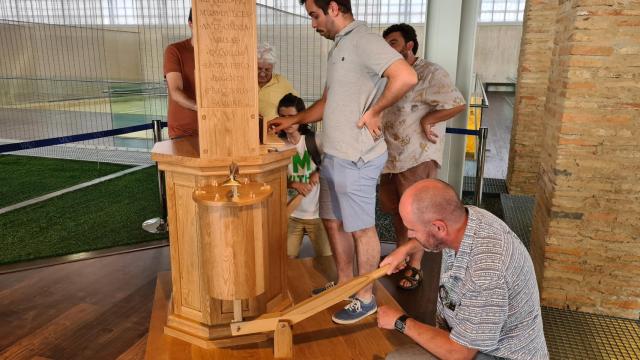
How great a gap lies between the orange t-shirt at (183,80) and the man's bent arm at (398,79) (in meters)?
1.50

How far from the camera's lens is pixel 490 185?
22.1 ft

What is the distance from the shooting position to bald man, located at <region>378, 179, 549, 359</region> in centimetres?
151

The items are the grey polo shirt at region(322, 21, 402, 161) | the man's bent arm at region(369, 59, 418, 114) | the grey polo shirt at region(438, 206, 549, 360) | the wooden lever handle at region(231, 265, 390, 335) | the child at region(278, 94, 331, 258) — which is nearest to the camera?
the grey polo shirt at region(438, 206, 549, 360)

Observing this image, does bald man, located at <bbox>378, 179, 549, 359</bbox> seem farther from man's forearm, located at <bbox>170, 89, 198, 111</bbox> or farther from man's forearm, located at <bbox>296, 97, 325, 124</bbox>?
man's forearm, located at <bbox>170, 89, 198, 111</bbox>

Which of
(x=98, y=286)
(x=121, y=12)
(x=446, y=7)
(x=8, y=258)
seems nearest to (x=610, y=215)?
(x=446, y=7)

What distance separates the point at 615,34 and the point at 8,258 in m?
4.68

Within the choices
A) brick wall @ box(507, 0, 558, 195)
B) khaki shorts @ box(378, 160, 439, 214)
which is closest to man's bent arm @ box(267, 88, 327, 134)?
khaki shorts @ box(378, 160, 439, 214)

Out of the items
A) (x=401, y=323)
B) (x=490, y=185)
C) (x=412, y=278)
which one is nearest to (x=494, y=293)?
(x=401, y=323)

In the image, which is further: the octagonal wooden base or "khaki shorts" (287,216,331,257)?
"khaki shorts" (287,216,331,257)

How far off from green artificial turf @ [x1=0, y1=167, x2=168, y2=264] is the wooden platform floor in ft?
1.61

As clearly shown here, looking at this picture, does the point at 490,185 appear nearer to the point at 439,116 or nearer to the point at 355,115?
the point at 439,116

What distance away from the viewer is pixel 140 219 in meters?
4.92

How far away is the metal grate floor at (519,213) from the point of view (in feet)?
15.6

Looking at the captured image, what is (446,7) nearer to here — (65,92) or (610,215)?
(610,215)
